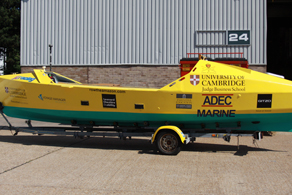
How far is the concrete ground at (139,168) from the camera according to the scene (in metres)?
4.84

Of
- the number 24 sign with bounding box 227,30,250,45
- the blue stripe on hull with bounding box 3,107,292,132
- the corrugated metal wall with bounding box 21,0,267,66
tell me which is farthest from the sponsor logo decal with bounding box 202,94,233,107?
the number 24 sign with bounding box 227,30,250,45

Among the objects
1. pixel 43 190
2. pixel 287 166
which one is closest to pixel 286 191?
pixel 287 166

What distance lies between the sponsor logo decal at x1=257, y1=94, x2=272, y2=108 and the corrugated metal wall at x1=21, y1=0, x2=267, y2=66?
10.1 m

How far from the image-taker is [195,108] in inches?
277

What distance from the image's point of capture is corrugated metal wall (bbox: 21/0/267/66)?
16.3 m

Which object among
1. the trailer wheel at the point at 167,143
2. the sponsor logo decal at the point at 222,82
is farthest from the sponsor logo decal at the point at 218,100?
the trailer wheel at the point at 167,143

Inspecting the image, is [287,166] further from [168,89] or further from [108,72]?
[108,72]

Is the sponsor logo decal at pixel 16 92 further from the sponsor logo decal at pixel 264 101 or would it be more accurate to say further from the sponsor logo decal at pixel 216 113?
the sponsor logo decal at pixel 264 101

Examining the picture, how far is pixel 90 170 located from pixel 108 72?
1189 centimetres

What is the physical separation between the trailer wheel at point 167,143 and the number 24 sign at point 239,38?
10747mm

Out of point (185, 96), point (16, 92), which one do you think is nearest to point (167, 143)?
point (185, 96)

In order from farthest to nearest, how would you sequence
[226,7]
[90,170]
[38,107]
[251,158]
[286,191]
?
1. [226,7]
2. [38,107]
3. [251,158]
4. [90,170]
5. [286,191]

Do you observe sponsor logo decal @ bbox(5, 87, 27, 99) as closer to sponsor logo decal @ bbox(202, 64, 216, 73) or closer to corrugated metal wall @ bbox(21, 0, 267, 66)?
sponsor logo decal @ bbox(202, 64, 216, 73)

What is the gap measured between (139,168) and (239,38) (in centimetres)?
1245
